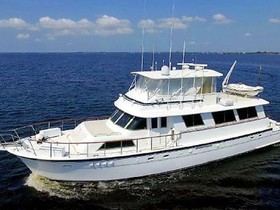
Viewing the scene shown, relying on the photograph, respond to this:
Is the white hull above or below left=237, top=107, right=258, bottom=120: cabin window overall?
below

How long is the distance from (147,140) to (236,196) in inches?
198

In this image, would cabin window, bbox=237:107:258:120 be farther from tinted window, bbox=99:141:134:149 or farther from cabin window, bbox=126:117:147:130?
tinted window, bbox=99:141:134:149

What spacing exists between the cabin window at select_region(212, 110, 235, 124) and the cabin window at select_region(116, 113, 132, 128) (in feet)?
16.2

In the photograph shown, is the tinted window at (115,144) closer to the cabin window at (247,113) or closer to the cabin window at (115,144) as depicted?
the cabin window at (115,144)

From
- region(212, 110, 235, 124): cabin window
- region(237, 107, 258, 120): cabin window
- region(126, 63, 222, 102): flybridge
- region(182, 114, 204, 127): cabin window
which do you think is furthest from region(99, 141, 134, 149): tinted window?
region(237, 107, 258, 120): cabin window

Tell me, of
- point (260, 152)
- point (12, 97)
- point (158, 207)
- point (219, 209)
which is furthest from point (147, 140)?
point (12, 97)

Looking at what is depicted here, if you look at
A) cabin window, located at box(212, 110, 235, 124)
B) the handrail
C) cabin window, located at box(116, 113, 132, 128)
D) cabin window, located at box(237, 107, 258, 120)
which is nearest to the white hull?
the handrail

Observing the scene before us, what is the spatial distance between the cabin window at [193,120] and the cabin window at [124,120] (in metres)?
3.04

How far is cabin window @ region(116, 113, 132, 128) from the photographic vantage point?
675 inches

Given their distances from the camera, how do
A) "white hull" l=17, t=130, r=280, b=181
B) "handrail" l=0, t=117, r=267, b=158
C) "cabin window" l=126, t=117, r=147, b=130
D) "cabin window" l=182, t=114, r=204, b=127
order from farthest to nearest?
"cabin window" l=182, t=114, r=204, b=127, "cabin window" l=126, t=117, r=147, b=130, "handrail" l=0, t=117, r=267, b=158, "white hull" l=17, t=130, r=280, b=181

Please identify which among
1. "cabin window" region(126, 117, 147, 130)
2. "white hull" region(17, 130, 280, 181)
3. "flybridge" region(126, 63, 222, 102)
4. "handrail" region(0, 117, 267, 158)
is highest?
"flybridge" region(126, 63, 222, 102)

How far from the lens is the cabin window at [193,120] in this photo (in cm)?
1767

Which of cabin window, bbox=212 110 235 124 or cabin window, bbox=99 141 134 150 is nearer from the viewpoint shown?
cabin window, bbox=99 141 134 150

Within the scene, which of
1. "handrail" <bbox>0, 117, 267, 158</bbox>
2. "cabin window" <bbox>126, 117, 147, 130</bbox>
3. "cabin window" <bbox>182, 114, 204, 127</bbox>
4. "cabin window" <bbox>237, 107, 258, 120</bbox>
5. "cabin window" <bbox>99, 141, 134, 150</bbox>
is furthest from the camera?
"cabin window" <bbox>237, 107, 258, 120</bbox>
